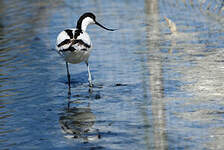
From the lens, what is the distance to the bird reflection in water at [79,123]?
6695 mm

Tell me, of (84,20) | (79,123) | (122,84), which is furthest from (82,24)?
(79,123)

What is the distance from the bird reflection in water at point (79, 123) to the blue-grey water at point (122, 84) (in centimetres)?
1

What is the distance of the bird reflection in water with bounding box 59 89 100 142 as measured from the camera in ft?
22.0

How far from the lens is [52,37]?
542 inches

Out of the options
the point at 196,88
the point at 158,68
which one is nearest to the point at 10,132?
the point at 196,88

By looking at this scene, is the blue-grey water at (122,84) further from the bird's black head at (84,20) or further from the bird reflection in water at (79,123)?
the bird's black head at (84,20)

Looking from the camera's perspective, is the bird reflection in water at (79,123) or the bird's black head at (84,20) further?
the bird's black head at (84,20)

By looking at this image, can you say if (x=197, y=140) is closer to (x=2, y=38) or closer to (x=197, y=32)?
(x=197, y=32)

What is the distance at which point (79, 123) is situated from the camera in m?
7.27

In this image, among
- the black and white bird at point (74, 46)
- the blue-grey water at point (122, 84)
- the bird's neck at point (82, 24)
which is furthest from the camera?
the bird's neck at point (82, 24)

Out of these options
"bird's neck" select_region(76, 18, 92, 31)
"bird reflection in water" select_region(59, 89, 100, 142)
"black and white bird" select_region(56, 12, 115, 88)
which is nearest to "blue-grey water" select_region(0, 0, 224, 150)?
"bird reflection in water" select_region(59, 89, 100, 142)

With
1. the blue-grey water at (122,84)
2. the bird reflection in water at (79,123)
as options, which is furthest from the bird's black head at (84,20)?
the bird reflection in water at (79,123)

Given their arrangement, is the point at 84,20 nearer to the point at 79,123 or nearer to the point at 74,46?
the point at 74,46

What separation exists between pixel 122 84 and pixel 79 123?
214cm
